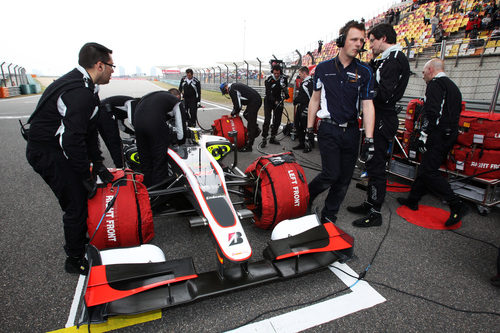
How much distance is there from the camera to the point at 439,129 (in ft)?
10.8

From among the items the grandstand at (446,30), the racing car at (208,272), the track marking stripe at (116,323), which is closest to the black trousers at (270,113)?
the racing car at (208,272)

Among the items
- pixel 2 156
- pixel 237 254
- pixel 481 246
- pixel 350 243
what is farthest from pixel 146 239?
pixel 2 156

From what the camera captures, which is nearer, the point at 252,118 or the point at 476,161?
the point at 476,161

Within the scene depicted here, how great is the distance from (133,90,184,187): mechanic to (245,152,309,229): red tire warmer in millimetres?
1158

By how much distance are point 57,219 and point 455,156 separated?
16.4 ft

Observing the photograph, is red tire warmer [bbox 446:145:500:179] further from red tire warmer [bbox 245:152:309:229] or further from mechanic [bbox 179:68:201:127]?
mechanic [bbox 179:68:201:127]

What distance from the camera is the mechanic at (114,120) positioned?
4477 mm

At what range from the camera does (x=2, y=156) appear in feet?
19.4

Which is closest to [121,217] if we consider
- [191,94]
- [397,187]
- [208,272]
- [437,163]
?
[208,272]

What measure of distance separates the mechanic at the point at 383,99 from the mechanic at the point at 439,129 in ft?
1.36

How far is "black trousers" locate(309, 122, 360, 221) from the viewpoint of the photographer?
2838 millimetres

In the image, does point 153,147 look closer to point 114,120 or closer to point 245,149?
point 114,120

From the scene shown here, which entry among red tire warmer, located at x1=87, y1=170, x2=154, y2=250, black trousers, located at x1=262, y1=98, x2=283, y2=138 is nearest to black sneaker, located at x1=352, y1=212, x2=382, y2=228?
red tire warmer, located at x1=87, y1=170, x2=154, y2=250

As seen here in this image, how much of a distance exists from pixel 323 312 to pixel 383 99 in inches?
90.7
